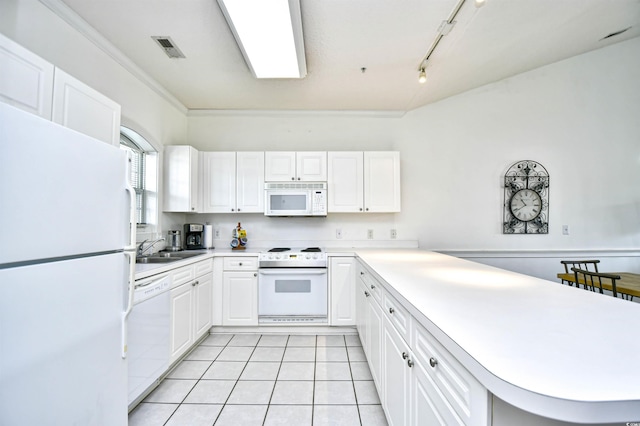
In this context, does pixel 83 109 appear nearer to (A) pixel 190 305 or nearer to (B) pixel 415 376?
(A) pixel 190 305

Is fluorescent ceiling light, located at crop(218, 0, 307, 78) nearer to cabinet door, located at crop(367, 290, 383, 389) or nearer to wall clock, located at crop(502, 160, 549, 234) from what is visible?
cabinet door, located at crop(367, 290, 383, 389)

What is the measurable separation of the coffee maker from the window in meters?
0.39

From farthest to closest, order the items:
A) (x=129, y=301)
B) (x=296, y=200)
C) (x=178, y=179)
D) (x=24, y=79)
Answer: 1. (x=296, y=200)
2. (x=178, y=179)
3. (x=129, y=301)
4. (x=24, y=79)

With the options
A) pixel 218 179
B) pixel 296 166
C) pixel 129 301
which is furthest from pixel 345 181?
pixel 129 301

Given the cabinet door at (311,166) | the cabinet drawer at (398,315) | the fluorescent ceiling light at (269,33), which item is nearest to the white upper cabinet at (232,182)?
the cabinet door at (311,166)

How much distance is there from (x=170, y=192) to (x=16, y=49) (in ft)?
6.41

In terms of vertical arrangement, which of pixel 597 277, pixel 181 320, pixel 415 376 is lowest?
pixel 181 320

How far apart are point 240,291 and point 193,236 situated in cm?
93

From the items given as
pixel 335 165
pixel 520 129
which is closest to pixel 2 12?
pixel 335 165

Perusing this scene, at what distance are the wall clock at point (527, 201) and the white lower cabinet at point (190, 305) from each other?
365 centimetres

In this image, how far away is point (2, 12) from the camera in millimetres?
1449

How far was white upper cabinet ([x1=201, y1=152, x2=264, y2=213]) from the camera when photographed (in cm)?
325

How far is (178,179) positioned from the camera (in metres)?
3.03

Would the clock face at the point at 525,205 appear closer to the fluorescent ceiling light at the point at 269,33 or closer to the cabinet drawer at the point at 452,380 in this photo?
the fluorescent ceiling light at the point at 269,33
